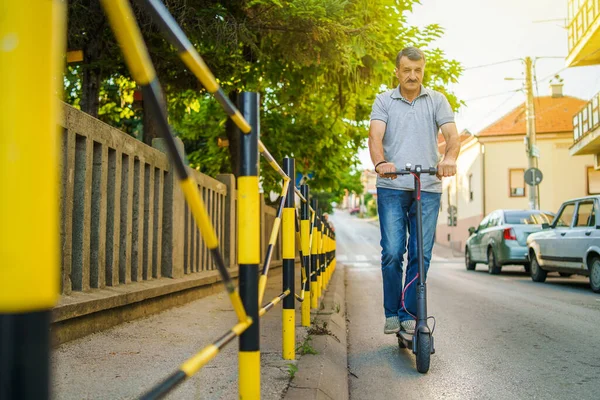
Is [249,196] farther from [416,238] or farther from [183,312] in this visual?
[183,312]

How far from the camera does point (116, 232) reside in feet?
15.8

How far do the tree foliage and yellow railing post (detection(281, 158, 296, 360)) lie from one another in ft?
11.4

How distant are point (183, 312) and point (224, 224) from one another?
10.7ft

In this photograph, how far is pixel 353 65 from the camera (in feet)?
29.9

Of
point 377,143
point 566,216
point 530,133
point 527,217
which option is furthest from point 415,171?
point 530,133

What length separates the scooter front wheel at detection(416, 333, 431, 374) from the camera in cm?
383

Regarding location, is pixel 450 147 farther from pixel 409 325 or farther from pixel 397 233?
pixel 409 325

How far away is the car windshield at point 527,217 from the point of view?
48.4 ft

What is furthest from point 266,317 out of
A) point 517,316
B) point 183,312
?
point 517,316

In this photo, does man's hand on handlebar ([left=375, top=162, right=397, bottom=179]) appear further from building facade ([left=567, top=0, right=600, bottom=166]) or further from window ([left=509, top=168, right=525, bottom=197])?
window ([left=509, top=168, right=525, bottom=197])

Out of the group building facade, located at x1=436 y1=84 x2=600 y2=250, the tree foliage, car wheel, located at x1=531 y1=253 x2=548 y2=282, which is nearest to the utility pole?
building facade, located at x1=436 y1=84 x2=600 y2=250

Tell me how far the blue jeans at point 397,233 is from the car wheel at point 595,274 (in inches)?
256

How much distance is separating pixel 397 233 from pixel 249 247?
2.44m

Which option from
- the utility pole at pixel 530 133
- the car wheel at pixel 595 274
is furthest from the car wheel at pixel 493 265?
the utility pole at pixel 530 133
